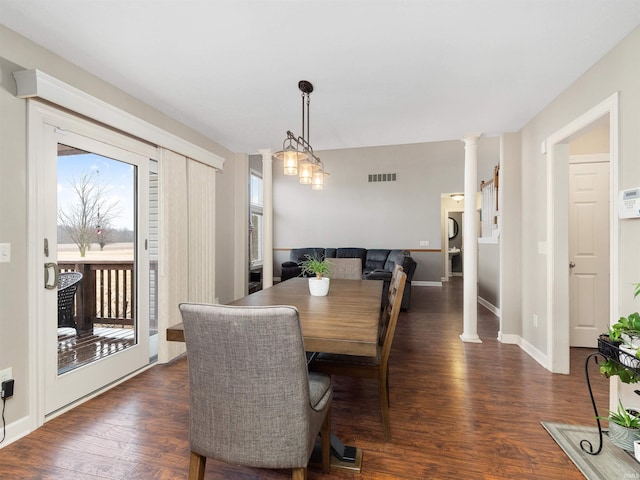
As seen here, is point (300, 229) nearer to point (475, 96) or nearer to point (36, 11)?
point (475, 96)

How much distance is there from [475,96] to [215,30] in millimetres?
2050

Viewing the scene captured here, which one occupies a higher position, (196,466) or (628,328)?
(628,328)

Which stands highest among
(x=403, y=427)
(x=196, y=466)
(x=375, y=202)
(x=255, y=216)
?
(x=375, y=202)

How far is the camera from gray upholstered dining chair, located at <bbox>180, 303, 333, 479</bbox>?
1042 mm

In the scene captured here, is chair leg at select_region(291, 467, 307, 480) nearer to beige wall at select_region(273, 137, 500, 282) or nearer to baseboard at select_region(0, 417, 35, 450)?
baseboard at select_region(0, 417, 35, 450)

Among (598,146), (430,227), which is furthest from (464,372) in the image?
(430,227)

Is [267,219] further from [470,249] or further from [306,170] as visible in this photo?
[470,249]

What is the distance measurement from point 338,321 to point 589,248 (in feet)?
10.1

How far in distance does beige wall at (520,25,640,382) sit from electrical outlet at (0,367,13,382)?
11.8 feet

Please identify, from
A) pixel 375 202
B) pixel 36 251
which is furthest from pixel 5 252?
pixel 375 202

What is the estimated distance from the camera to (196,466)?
1.22 metres

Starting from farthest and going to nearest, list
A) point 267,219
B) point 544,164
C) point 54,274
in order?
point 267,219 → point 544,164 → point 54,274

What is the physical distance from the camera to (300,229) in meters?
7.98

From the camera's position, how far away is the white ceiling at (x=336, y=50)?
162cm
